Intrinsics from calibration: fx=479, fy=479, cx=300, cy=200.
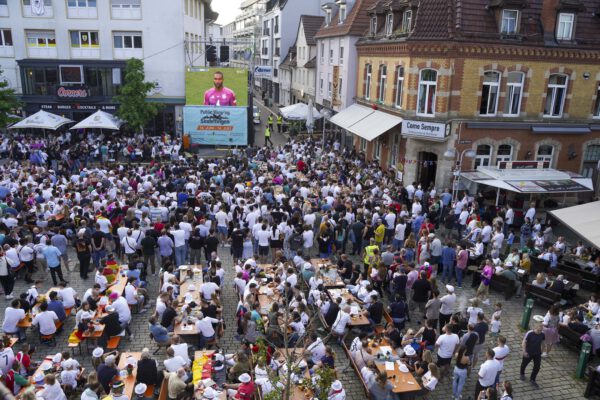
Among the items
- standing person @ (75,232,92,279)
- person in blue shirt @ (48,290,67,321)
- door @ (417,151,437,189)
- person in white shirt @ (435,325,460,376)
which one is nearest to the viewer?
person in white shirt @ (435,325,460,376)

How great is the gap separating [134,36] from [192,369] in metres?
32.0

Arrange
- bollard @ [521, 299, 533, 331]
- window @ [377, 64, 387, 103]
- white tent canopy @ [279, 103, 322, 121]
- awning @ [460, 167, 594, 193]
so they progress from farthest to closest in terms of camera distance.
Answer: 1. white tent canopy @ [279, 103, 322, 121]
2. window @ [377, 64, 387, 103]
3. awning @ [460, 167, 594, 193]
4. bollard @ [521, 299, 533, 331]

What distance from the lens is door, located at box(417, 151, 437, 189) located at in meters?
24.3

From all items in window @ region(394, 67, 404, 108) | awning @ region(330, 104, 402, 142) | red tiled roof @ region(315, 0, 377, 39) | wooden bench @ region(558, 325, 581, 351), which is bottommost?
wooden bench @ region(558, 325, 581, 351)

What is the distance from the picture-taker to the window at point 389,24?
84.5 ft

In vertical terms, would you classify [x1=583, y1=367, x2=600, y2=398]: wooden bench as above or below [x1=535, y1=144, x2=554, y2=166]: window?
below

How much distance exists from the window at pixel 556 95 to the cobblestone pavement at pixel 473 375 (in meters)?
12.8

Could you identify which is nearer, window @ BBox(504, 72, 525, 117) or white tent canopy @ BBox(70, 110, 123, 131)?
window @ BBox(504, 72, 525, 117)

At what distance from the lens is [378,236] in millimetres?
17047

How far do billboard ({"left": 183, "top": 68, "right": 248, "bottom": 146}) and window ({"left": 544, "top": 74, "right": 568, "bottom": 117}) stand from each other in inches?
756

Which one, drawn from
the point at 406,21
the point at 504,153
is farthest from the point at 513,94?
the point at 406,21

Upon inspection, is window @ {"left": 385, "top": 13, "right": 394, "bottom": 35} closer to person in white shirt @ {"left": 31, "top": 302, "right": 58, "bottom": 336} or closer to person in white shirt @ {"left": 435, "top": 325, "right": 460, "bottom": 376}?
person in white shirt @ {"left": 435, "top": 325, "right": 460, "bottom": 376}

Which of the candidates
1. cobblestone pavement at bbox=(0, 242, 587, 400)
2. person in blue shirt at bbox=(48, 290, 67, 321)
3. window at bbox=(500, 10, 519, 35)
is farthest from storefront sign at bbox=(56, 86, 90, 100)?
window at bbox=(500, 10, 519, 35)

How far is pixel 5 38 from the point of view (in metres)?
35.0
